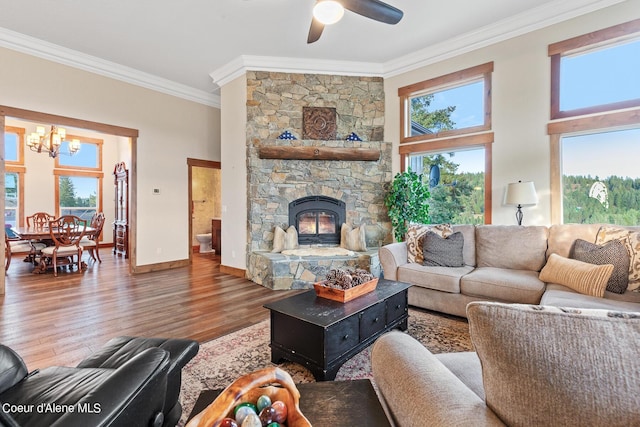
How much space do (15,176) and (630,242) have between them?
10.8m

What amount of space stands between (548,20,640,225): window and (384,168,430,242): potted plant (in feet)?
5.16

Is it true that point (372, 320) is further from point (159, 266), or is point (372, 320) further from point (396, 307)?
point (159, 266)

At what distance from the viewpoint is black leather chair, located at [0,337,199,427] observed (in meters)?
0.88

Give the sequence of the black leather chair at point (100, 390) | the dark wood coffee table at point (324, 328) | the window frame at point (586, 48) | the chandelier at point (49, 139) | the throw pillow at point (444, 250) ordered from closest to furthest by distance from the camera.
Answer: the black leather chair at point (100, 390) → the dark wood coffee table at point (324, 328) → the window frame at point (586, 48) → the throw pillow at point (444, 250) → the chandelier at point (49, 139)

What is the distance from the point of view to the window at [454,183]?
4277 millimetres

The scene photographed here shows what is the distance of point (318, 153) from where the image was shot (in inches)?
189

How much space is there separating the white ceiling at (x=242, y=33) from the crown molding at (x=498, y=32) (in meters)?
0.01

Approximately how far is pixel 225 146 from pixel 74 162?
5.44m

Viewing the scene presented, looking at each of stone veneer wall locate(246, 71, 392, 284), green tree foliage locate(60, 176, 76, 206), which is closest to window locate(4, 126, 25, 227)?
green tree foliage locate(60, 176, 76, 206)

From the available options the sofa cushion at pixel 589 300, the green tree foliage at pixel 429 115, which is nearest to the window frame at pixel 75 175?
the green tree foliage at pixel 429 115

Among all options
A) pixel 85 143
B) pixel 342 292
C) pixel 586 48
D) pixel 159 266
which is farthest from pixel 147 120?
pixel 586 48

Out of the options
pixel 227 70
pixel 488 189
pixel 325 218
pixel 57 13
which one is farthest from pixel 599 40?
pixel 57 13

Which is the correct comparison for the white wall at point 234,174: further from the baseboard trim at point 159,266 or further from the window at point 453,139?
the window at point 453,139

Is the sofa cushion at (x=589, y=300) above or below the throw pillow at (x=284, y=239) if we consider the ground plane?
below
